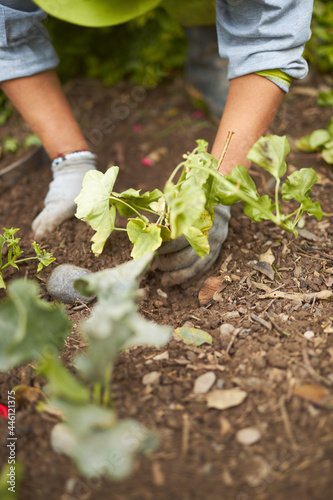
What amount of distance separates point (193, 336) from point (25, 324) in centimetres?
50

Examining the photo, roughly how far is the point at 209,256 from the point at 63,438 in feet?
2.51

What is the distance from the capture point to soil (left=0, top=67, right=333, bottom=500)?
819 mm

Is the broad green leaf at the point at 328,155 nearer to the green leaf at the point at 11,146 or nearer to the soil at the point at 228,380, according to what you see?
the soil at the point at 228,380

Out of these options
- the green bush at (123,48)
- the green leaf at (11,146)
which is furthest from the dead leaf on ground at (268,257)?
the green bush at (123,48)

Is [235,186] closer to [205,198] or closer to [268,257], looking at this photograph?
[205,198]

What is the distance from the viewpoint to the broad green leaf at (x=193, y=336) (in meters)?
1.14

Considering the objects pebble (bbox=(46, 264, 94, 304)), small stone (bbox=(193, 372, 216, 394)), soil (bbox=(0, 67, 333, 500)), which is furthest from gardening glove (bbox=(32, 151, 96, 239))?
small stone (bbox=(193, 372, 216, 394))

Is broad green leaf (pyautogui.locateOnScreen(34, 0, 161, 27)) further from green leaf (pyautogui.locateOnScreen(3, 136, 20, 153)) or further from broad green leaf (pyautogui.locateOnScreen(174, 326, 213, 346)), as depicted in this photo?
broad green leaf (pyautogui.locateOnScreen(174, 326, 213, 346))

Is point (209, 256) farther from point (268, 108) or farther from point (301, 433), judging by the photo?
point (301, 433)

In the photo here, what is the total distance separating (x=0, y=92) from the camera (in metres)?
2.44

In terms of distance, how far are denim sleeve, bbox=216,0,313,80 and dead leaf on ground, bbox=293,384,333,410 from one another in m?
1.03

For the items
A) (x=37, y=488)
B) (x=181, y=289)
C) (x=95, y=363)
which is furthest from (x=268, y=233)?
(x=37, y=488)

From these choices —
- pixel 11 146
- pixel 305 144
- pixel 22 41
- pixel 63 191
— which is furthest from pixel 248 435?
pixel 11 146

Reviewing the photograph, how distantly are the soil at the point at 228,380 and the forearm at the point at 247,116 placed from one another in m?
0.29
